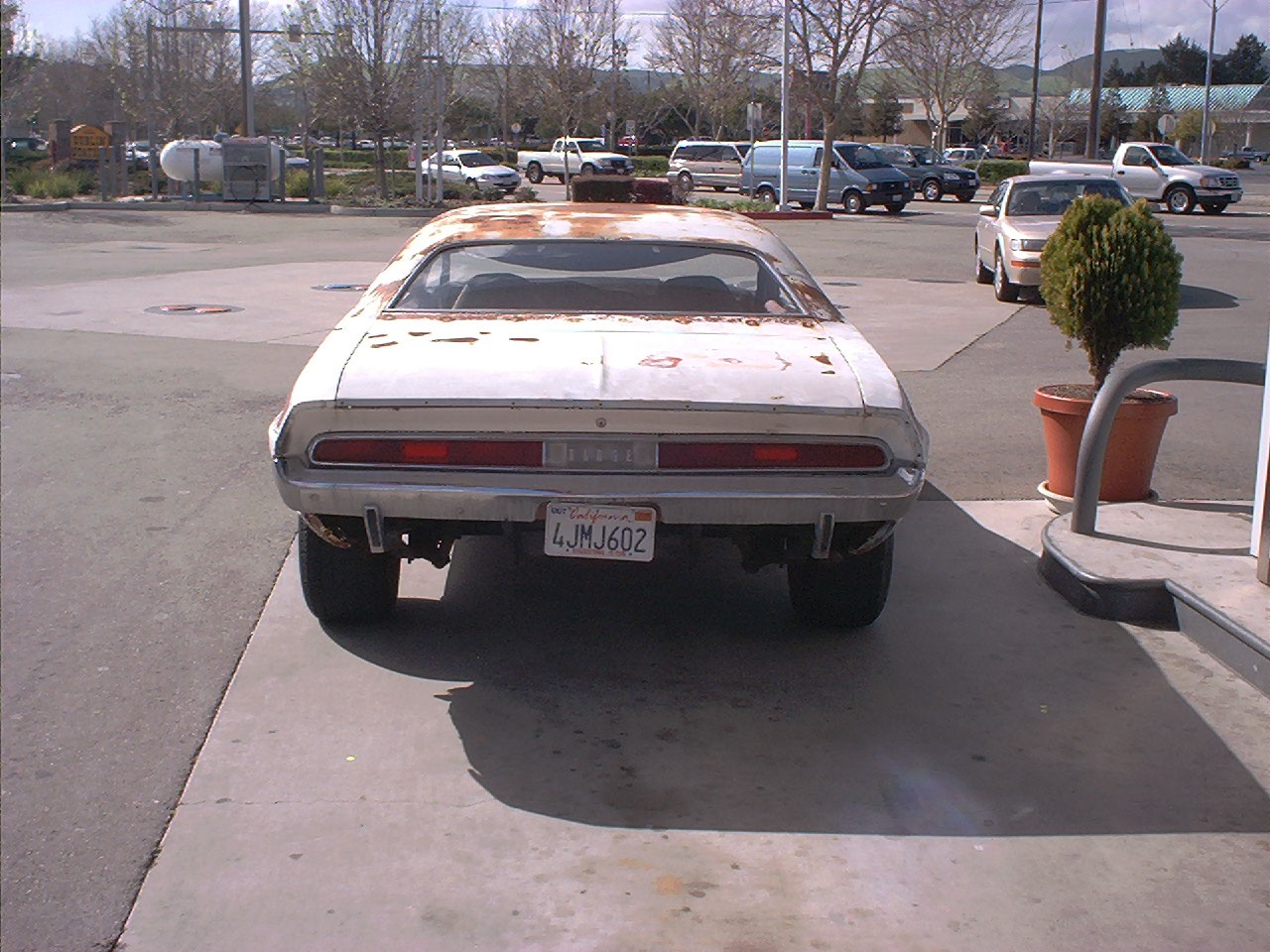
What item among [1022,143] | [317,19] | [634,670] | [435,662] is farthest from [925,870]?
[1022,143]

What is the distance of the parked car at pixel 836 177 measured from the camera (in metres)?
33.7

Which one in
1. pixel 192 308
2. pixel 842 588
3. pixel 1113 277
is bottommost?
pixel 842 588

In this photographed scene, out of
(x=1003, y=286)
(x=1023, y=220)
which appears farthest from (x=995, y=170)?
(x=1003, y=286)

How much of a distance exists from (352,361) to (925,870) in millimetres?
2332

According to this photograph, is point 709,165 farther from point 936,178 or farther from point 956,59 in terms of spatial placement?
point 956,59

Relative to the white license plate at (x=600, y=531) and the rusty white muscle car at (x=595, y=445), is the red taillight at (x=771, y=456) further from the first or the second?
the white license plate at (x=600, y=531)

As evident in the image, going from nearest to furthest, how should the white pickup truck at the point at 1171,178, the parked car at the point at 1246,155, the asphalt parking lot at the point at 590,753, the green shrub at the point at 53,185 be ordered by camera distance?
the asphalt parking lot at the point at 590,753, the white pickup truck at the point at 1171,178, the green shrub at the point at 53,185, the parked car at the point at 1246,155

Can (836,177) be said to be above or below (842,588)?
above

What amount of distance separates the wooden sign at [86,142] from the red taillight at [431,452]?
39.9m

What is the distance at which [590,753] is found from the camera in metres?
4.07

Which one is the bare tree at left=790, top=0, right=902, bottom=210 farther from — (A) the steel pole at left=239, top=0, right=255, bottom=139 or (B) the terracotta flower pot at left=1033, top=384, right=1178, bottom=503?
(B) the terracotta flower pot at left=1033, top=384, right=1178, bottom=503

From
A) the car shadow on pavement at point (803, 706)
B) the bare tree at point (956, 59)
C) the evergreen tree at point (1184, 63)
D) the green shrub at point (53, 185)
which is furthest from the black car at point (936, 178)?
the evergreen tree at point (1184, 63)

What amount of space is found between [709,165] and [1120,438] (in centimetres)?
3598

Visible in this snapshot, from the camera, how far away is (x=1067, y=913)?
3.25m
